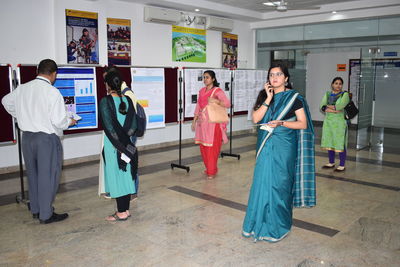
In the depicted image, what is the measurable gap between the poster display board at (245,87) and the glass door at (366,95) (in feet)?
7.22

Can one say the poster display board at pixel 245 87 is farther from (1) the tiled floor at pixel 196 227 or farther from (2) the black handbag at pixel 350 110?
(1) the tiled floor at pixel 196 227

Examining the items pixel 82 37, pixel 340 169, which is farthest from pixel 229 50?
pixel 340 169

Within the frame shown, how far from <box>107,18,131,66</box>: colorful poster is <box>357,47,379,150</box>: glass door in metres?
4.77

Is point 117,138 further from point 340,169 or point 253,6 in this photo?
point 253,6

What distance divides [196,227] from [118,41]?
4.61m

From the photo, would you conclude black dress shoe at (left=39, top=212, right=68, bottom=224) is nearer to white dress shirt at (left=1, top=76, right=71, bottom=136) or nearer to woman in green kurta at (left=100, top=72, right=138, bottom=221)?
woman in green kurta at (left=100, top=72, right=138, bottom=221)

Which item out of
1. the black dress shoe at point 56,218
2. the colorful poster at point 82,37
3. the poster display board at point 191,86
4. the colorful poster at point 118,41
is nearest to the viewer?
the black dress shoe at point 56,218

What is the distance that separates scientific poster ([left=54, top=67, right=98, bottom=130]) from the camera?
17.8 ft

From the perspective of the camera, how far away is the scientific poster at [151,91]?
6086 millimetres

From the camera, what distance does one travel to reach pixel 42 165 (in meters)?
3.59

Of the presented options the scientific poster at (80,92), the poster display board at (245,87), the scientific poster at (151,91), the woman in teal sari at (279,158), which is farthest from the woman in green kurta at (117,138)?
the poster display board at (245,87)

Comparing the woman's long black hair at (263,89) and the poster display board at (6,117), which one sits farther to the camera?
the poster display board at (6,117)

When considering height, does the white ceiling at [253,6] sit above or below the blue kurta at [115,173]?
above

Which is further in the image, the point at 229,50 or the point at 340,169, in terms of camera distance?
the point at 229,50
